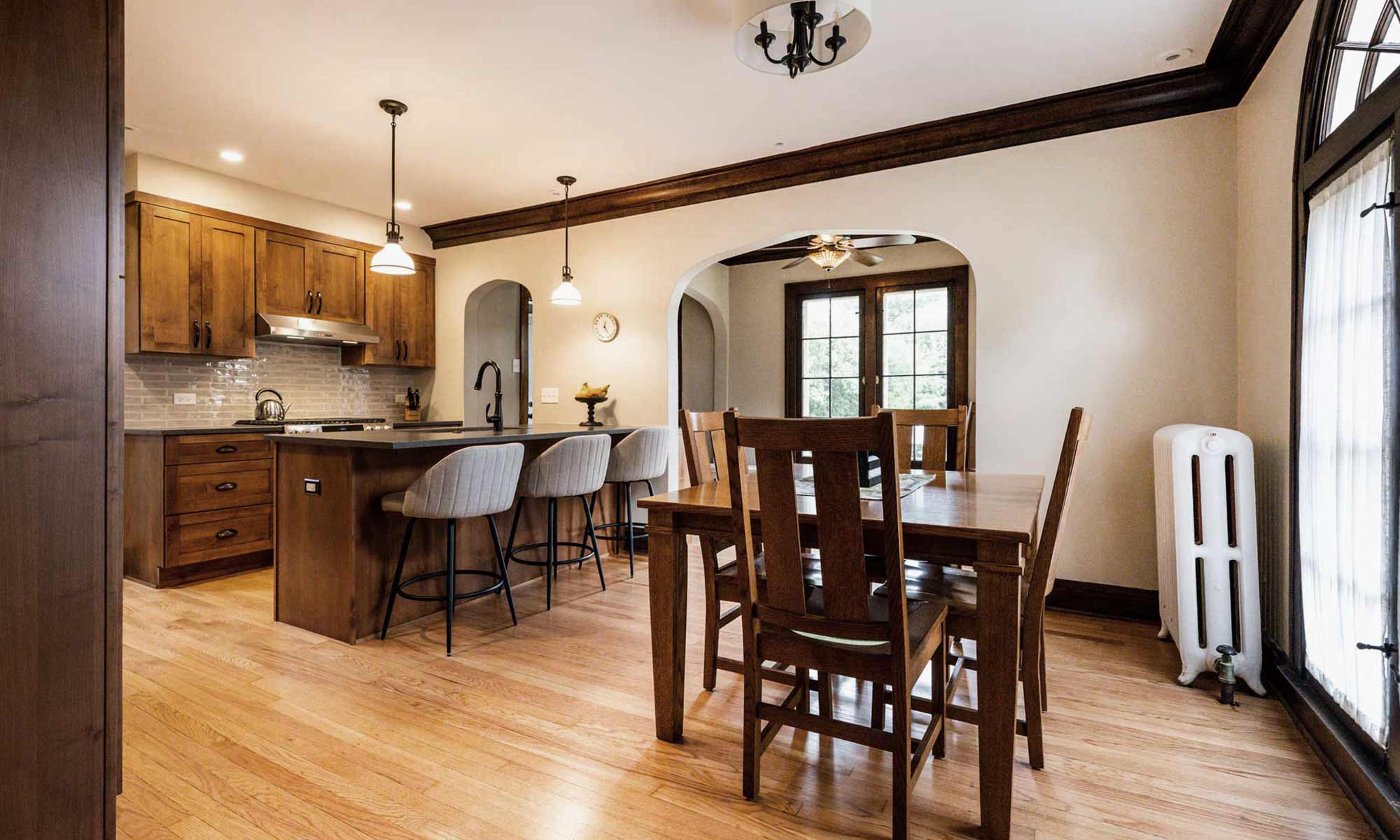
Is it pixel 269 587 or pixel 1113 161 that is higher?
pixel 1113 161

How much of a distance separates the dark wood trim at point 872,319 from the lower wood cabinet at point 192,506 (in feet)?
14.4

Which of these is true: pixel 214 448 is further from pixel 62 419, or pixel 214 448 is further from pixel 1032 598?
pixel 1032 598

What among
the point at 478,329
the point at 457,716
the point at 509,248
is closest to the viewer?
the point at 457,716

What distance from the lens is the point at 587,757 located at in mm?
1990

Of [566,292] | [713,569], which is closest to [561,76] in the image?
[566,292]

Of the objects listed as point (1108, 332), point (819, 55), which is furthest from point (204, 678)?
point (1108, 332)

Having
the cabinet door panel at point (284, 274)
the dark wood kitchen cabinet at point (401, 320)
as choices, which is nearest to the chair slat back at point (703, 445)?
the dark wood kitchen cabinet at point (401, 320)

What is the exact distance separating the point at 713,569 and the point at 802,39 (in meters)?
2.00

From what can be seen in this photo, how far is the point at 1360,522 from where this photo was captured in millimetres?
1812

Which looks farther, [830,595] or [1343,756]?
[1343,756]

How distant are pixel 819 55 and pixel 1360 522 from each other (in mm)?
2548

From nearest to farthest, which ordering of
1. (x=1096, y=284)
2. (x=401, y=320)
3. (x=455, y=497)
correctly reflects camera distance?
1. (x=455, y=497)
2. (x=1096, y=284)
3. (x=401, y=320)

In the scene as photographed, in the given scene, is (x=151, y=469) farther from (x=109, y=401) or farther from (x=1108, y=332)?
(x=1108, y=332)

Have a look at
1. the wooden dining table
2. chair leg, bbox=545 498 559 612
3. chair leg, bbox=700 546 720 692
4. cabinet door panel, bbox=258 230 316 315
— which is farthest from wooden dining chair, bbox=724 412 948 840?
cabinet door panel, bbox=258 230 316 315
